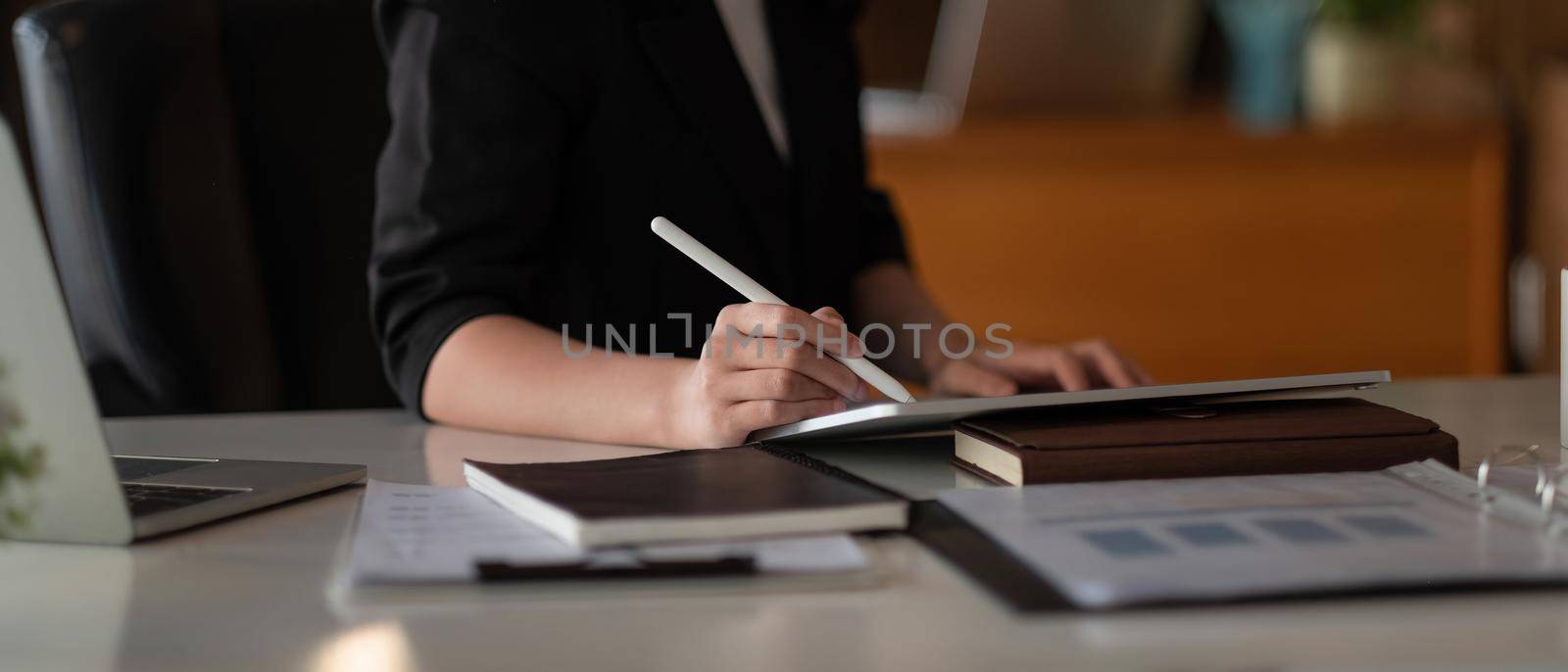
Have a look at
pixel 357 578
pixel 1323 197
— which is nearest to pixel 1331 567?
pixel 357 578

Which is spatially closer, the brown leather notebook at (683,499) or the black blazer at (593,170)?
the brown leather notebook at (683,499)

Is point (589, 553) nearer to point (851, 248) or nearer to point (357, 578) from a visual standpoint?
point (357, 578)

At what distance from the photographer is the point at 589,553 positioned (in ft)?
1.80

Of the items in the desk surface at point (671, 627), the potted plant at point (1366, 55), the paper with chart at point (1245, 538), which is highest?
the potted plant at point (1366, 55)

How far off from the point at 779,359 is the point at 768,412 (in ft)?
0.10

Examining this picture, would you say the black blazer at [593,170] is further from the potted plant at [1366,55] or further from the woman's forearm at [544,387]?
the potted plant at [1366,55]

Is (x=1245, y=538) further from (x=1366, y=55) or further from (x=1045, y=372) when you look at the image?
(x=1366, y=55)

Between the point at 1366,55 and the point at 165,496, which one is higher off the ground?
the point at 1366,55

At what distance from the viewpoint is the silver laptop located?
52 cm

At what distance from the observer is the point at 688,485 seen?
2.05 feet

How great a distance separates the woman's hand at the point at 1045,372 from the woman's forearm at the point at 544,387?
0.83 feet

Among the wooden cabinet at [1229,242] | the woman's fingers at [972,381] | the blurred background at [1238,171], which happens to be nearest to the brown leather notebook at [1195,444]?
the woman's fingers at [972,381]

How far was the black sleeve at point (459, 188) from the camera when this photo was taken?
102 centimetres

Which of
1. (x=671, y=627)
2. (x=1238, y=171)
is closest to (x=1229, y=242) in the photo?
(x=1238, y=171)
